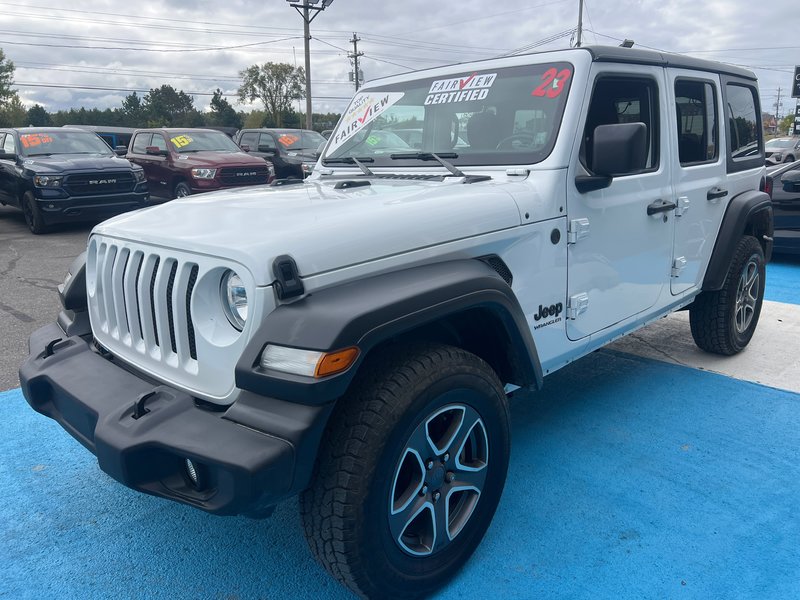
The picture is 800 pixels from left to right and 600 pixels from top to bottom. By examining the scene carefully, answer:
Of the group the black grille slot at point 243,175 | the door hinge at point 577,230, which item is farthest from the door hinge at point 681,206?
the black grille slot at point 243,175

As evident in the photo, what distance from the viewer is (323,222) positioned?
2.11 m

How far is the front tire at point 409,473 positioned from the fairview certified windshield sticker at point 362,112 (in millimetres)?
1967

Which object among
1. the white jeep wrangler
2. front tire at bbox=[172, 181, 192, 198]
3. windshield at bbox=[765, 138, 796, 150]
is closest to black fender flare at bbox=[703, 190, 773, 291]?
the white jeep wrangler

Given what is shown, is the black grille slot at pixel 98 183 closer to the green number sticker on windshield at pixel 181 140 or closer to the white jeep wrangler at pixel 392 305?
the green number sticker on windshield at pixel 181 140

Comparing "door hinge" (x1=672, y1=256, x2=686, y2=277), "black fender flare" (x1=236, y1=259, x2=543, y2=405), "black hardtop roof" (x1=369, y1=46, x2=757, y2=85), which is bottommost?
"door hinge" (x1=672, y1=256, x2=686, y2=277)

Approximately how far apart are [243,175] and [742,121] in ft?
30.3

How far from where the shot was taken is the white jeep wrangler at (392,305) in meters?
1.85

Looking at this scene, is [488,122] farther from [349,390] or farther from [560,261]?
[349,390]

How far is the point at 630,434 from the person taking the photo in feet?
11.5

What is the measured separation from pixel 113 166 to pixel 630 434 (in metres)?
9.62

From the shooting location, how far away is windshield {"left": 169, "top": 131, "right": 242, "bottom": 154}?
40.8ft

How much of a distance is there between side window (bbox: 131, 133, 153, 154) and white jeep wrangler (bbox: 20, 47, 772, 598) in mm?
10908

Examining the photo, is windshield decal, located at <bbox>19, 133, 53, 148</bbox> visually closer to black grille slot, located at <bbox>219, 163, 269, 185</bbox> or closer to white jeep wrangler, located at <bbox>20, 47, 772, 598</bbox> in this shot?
black grille slot, located at <bbox>219, 163, 269, 185</bbox>

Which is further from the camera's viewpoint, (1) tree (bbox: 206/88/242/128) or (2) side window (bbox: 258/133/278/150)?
(1) tree (bbox: 206/88/242/128)
